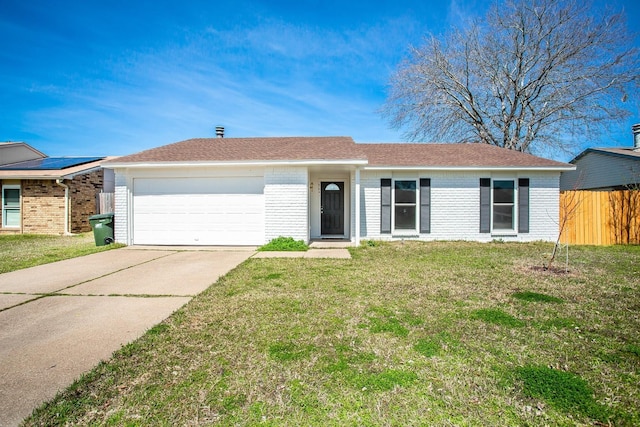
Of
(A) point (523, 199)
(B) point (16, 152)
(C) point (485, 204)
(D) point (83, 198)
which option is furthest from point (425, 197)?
(B) point (16, 152)

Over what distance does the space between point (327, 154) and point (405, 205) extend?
352 centimetres

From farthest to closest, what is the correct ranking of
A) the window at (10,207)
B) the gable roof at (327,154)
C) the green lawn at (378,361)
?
1. the window at (10,207)
2. the gable roof at (327,154)
3. the green lawn at (378,361)

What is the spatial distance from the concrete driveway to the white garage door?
2.30m

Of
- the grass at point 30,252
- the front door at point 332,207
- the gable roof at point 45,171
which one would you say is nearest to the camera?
the grass at point 30,252

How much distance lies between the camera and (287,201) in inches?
386

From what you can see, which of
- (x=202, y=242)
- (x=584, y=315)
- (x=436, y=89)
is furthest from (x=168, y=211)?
(x=436, y=89)

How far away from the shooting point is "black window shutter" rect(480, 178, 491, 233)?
1112 centimetres

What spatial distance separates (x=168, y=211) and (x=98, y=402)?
885cm

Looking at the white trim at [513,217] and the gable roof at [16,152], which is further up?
the gable roof at [16,152]

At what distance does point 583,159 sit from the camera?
1869cm

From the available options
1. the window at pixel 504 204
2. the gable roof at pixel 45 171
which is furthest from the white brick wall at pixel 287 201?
the gable roof at pixel 45 171

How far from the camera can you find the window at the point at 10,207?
46.0 ft

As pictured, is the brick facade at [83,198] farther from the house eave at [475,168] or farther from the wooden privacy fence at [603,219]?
Result: the wooden privacy fence at [603,219]

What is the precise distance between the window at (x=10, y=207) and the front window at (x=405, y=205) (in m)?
16.6
